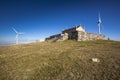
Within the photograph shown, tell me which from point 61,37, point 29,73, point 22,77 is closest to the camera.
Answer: point 22,77

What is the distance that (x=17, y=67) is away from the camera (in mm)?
22125

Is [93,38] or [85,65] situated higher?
[93,38]

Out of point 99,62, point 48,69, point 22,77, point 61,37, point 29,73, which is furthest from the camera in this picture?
point 61,37

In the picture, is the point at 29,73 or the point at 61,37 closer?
the point at 29,73

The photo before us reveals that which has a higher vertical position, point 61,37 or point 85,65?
point 61,37

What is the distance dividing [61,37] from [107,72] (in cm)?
5312

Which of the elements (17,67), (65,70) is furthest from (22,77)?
(65,70)

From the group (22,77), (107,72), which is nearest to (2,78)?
(22,77)

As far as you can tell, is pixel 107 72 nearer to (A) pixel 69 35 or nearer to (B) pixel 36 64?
(B) pixel 36 64

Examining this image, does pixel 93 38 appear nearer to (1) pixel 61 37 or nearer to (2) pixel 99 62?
(1) pixel 61 37

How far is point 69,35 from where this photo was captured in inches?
2862

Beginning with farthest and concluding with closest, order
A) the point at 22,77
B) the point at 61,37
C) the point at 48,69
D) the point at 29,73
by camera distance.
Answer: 1. the point at 61,37
2. the point at 48,69
3. the point at 29,73
4. the point at 22,77

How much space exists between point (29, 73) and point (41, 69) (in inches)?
93.4

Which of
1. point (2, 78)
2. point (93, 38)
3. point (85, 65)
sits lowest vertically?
point (2, 78)
